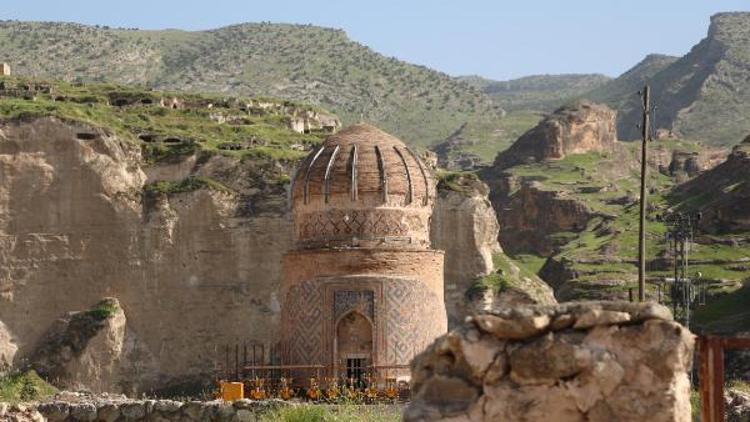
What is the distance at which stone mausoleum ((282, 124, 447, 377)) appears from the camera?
994 inches

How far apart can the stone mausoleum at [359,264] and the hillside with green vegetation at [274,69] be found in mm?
67799

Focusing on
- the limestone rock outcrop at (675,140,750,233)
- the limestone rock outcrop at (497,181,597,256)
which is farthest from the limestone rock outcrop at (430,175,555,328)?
the limestone rock outcrop at (497,181,597,256)

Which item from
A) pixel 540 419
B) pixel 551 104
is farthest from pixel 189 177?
pixel 551 104

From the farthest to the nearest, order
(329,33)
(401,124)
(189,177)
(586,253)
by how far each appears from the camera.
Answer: (329,33), (401,124), (586,253), (189,177)

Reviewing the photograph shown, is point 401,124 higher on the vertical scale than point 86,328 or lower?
higher

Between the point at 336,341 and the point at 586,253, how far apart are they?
Answer: 38627mm

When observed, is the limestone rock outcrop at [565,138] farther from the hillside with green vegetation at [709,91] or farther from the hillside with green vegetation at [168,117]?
Answer: the hillside with green vegetation at [168,117]

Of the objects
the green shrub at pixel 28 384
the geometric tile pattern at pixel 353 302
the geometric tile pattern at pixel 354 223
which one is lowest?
the green shrub at pixel 28 384

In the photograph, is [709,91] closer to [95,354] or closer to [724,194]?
[724,194]

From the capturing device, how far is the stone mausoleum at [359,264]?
25.2 m

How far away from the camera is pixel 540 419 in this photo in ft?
26.1

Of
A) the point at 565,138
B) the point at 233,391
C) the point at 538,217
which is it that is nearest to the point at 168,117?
the point at 538,217

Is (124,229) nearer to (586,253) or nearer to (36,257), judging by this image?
(36,257)

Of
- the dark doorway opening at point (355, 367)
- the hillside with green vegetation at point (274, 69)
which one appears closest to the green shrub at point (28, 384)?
the dark doorway opening at point (355, 367)
